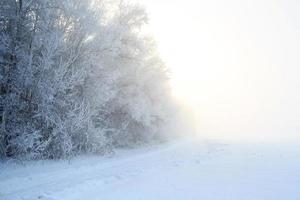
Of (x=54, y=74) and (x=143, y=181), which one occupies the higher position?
(x=54, y=74)

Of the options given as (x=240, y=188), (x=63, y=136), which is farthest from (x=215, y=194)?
(x=63, y=136)

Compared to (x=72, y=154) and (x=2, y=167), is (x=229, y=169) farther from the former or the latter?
(x=2, y=167)

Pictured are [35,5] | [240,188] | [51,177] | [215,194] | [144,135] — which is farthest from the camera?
[144,135]

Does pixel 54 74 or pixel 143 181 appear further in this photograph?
pixel 54 74

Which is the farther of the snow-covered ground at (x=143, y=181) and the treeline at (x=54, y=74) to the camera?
the treeline at (x=54, y=74)

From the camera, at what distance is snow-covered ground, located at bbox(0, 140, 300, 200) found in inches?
413

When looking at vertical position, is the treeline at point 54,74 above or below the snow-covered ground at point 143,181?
above

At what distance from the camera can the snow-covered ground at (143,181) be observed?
1050 cm

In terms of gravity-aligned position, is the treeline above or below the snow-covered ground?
above

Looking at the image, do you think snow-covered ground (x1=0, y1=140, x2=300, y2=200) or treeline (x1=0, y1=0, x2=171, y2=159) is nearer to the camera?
snow-covered ground (x1=0, y1=140, x2=300, y2=200)

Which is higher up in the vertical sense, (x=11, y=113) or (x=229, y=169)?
(x=11, y=113)

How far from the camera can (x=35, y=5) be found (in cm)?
1633

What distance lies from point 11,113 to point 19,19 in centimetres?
440

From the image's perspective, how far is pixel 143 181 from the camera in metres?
12.6
